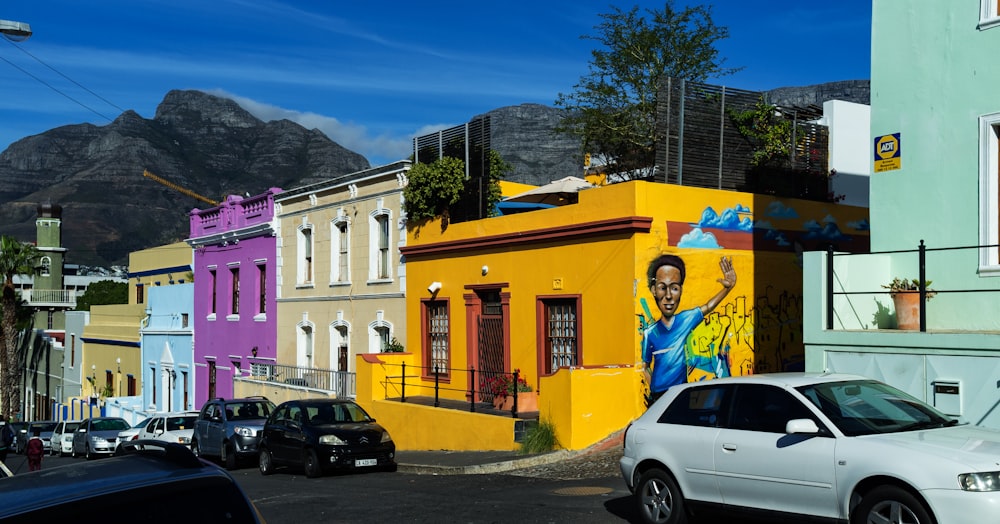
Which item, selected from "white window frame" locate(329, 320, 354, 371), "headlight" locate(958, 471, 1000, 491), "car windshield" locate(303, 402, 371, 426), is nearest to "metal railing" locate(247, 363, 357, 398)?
"white window frame" locate(329, 320, 354, 371)

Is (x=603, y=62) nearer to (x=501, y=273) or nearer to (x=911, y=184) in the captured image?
(x=501, y=273)

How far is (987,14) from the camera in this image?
41.1 ft

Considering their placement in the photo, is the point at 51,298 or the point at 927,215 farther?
the point at 51,298

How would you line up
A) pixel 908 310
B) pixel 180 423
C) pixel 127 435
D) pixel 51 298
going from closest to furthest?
pixel 908 310 → pixel 180 423 → pixel 127 435 → pixel 51 298

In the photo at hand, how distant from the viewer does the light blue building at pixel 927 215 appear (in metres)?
12.1

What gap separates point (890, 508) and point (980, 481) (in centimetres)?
71

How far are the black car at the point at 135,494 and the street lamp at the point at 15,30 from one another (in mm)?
13834

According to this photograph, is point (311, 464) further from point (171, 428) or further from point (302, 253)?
point (302, 253)

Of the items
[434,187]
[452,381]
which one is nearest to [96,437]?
[452,381]

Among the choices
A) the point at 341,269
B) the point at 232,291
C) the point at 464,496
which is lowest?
the point at 464,496

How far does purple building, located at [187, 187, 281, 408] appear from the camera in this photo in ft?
107

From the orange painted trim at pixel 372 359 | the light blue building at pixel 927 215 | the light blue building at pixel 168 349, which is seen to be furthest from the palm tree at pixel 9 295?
the light blue building at pixel 927 215

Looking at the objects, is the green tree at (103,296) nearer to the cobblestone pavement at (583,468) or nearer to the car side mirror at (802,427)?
the cobblestone pavement at (583,468)

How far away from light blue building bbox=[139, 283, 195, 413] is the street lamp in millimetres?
22498
